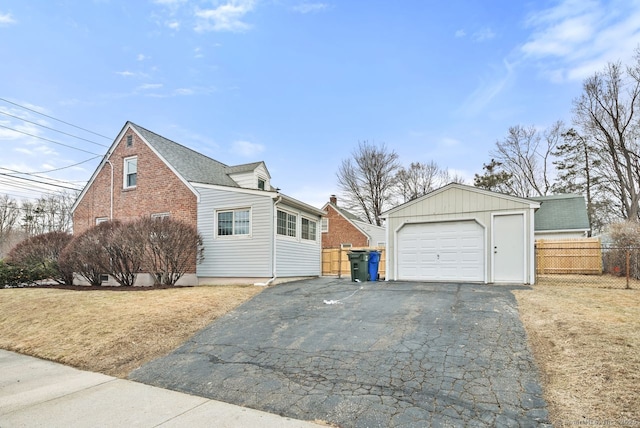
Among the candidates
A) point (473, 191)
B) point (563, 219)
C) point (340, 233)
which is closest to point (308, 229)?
point (473, 191)

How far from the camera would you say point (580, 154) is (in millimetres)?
27938

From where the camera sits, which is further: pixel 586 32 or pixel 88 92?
pixel 88 92

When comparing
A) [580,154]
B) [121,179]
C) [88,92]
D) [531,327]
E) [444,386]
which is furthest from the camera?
[580,154]

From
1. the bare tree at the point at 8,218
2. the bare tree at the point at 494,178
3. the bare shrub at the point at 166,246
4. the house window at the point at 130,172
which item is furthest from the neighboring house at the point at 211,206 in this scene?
the bare tree at the point at 8,218

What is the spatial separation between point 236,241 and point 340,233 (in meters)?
15.1

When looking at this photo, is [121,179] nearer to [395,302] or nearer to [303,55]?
[303,55]

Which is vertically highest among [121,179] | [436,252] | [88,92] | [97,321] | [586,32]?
[586,32]

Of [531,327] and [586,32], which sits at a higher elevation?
[586,32]

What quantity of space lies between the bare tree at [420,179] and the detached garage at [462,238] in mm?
22387

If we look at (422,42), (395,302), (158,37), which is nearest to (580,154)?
(422,42)

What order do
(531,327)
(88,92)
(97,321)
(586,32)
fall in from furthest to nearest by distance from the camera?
(88,92)
(586,32)
(97,321)
(531,327)

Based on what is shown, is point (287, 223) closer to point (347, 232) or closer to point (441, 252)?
point (441, 252)

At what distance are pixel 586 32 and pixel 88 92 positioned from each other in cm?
1860

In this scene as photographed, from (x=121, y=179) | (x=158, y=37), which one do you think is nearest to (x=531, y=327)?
(x=158, y=37)
